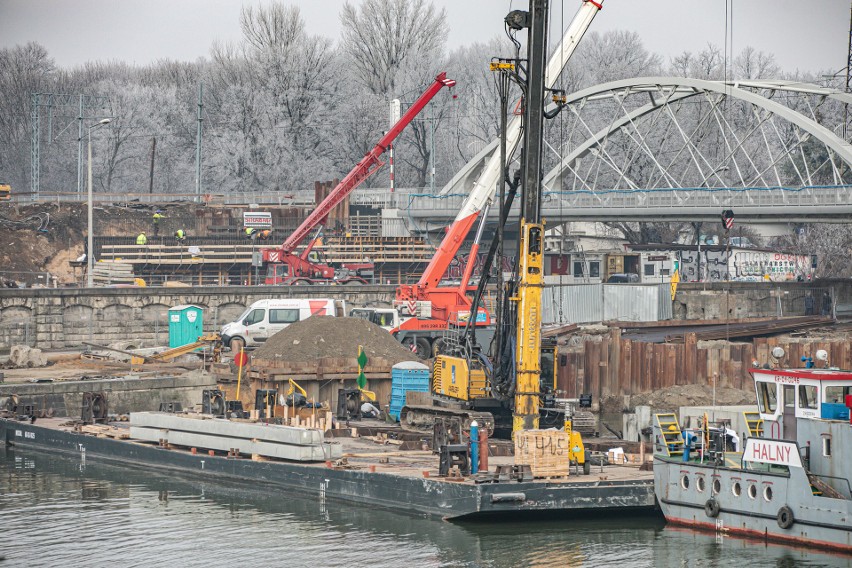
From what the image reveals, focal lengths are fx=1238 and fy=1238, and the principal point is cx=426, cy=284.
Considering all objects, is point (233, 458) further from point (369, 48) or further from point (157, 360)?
point (369, 48)

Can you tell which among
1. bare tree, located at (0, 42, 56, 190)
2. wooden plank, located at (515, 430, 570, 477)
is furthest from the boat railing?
bare tree, located at (0, 42, 56, 190)

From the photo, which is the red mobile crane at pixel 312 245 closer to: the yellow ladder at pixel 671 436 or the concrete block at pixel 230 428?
the concrete block at pixel 230 428

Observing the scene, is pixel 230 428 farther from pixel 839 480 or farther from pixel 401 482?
pixel 839 480

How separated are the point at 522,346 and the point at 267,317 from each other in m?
24.5

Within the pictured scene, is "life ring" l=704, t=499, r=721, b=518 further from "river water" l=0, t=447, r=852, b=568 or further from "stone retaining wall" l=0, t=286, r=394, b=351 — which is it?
"stone retaining wall" l=0, t=286, r=394, b=351

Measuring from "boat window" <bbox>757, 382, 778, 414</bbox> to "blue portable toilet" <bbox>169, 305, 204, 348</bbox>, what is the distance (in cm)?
3284

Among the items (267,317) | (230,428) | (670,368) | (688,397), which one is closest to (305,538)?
(230,428)

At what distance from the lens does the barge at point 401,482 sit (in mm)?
26438

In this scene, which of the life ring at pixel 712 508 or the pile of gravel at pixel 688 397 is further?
the pile of gravel at pixel 688 397

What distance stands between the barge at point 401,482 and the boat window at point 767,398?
3.00m

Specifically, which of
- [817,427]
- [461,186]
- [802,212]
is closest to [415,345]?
[817,427]

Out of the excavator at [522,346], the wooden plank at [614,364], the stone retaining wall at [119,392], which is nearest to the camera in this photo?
the excavator at [522,346]

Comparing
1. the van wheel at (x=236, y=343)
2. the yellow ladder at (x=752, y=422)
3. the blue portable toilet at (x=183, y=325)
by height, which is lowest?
the yellow ladder at (x=752, y=422)

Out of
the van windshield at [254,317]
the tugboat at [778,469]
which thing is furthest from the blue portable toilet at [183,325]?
the tugboat at [778,469]
